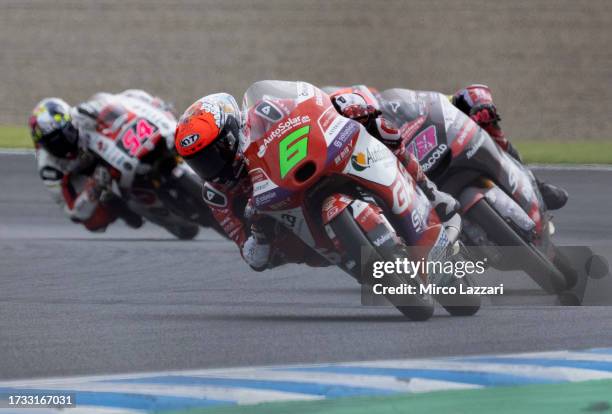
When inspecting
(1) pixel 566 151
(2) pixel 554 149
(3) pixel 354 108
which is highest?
(3) pixel 354 108

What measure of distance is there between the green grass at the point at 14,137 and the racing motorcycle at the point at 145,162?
6274mm

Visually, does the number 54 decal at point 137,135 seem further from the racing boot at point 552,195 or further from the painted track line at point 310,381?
the painted track line at point 310,381

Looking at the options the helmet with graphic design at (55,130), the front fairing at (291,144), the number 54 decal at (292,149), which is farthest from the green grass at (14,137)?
the number 54 decal at (292,149)

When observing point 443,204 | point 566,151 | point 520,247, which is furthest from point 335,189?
point 566,151

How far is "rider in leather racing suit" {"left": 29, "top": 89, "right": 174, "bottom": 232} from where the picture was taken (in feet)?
41.5

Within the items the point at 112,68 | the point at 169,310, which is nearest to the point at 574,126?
the point at 112,68

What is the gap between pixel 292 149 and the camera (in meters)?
6.85

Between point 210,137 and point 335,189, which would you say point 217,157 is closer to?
point 210,137

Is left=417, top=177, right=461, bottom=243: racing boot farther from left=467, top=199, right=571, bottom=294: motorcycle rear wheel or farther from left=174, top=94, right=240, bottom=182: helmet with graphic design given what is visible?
left=174, top=94, right=240, bottom=182: helmet with graphic design

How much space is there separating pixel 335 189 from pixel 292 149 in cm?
30

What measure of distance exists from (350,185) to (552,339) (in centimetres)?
125

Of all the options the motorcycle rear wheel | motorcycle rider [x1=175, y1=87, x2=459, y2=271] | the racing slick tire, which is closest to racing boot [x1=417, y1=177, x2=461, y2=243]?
motorcycle rider [x1=175, y1=87, x2=459, y2=271]

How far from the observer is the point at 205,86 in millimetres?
23203

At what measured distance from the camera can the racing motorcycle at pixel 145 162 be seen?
40.5 ft
